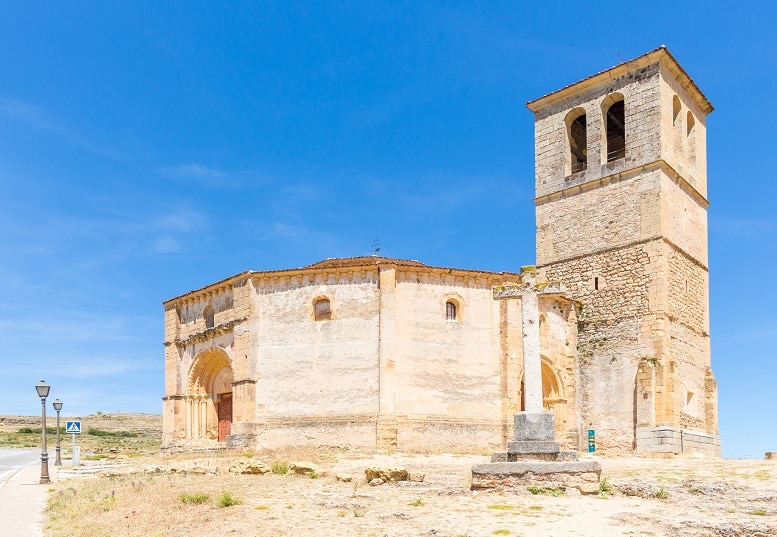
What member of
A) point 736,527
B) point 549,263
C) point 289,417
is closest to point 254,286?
point 289,417

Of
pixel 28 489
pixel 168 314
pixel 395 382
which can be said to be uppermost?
pixel 168 314

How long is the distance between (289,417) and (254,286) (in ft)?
16.5

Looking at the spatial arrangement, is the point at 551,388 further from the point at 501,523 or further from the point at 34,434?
the point at 34,434

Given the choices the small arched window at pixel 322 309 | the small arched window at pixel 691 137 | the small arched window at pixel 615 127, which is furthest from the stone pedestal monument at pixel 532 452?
the small arched window at pixel 691 137

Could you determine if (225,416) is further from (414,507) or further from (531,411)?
(414,507)

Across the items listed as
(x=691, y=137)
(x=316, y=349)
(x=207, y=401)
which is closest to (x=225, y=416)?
(x=207, y=401)

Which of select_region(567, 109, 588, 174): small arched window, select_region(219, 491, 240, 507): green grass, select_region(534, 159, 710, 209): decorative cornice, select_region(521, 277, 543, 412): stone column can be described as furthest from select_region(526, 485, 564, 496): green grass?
select_region(567, 109, 588, 174): small arched window

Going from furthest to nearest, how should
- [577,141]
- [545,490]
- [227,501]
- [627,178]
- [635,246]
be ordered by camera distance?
[577,141] → [627,178] → [635,246] → [545,490] → [227,501]

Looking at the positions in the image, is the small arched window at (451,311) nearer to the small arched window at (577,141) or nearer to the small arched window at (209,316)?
the small arched window at (577,141)

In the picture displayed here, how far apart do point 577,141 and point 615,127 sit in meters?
1.61

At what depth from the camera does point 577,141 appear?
109ft

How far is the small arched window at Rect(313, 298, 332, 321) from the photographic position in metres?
29.3

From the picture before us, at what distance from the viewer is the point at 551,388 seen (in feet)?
96.7

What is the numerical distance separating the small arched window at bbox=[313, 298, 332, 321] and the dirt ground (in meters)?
11.4
